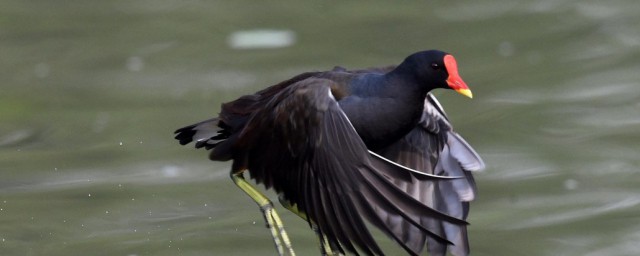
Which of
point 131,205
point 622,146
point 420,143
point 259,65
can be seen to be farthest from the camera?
point 259,65

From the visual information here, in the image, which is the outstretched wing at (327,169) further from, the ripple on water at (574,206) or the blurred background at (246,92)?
the ripple on water at (574,206)

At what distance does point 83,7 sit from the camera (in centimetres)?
1112

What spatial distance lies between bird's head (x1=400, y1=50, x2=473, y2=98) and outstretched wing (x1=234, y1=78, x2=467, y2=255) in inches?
14.5

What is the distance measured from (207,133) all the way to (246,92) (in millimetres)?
2995

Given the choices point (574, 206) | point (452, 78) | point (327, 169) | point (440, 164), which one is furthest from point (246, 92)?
point (327, 169)

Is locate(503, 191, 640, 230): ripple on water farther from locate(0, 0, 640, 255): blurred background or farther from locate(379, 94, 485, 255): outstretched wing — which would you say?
locate(379, 94, 485, 255): outstretched wing

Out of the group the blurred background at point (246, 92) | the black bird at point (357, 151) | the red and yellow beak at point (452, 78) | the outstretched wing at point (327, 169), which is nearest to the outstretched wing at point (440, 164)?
the black bird at point (357, 151)

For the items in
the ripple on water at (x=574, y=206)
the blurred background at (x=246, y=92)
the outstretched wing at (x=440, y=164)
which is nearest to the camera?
the outstretched wing at (x=440, y=164)

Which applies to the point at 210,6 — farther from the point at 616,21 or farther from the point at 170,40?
the point at 616,21

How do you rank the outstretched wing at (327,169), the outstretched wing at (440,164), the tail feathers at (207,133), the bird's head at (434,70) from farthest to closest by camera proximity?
the outstretched wing at (440,164) < the tail feathers at (207,133) < the bird's head at (434,70) < the outstretched wing at (327,169)

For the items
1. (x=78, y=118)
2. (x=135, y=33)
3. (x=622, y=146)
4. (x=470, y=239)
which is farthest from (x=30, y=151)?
(x=622, y=146)

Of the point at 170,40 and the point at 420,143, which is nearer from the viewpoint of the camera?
the point at 420,143

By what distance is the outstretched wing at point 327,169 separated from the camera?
19.3ft

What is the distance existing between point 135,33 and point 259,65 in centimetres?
100
